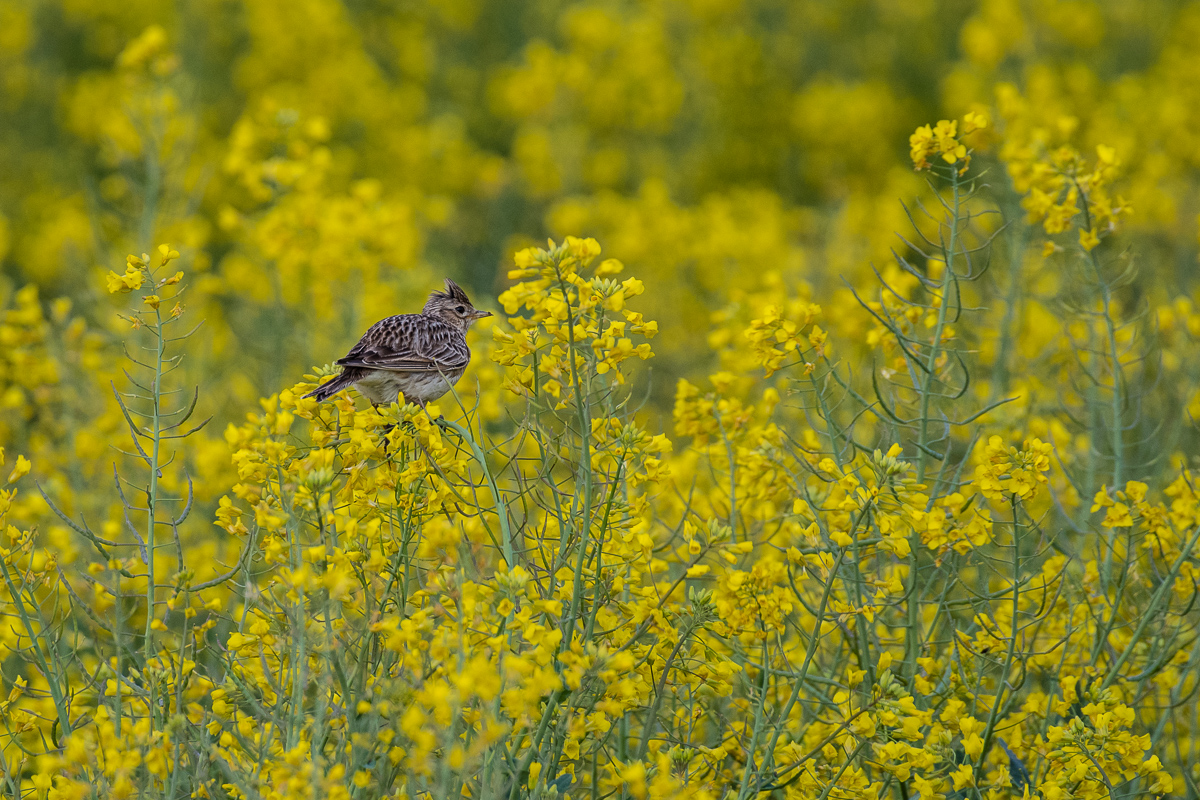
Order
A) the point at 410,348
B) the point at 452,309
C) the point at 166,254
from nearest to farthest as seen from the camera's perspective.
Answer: the point at 166,254 < the point at 410,348 < the point at 452,309

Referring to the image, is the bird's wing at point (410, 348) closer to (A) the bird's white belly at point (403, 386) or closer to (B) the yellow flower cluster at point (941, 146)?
(A) the bird's white belly at point (403, 386)

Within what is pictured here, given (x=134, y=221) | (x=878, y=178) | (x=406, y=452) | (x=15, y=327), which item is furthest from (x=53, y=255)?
(x=406, y=452)

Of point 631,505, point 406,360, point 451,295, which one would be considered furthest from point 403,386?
point 631,505

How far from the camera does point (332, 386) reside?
143 inches

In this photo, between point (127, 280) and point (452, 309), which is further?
point (452, 309)

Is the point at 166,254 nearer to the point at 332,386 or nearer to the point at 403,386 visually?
the point at 332,386

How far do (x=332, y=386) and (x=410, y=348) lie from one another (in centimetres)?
74

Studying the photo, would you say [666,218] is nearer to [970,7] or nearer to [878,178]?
[878,178]

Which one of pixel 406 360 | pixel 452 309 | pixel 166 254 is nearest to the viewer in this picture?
pixel 166 254

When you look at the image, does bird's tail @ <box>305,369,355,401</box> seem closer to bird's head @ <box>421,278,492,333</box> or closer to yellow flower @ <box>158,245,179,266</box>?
yellow flower @ <box>158,245,179,266</box>

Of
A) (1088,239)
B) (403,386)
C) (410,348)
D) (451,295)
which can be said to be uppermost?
(451,295)

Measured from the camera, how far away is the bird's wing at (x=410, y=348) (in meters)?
4.11

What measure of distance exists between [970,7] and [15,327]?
564 inches

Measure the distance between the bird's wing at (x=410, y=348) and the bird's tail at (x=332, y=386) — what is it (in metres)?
0.06
